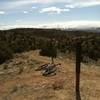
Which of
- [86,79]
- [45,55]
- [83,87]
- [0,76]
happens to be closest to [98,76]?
[86,79]

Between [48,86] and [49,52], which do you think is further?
[49,52]

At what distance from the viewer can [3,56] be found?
36562 millimetres

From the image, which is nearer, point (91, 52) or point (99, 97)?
point (99, 97)

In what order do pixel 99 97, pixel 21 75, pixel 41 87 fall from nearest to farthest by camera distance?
pixel 99 97 < pixel 41 87 < pixel 21 75

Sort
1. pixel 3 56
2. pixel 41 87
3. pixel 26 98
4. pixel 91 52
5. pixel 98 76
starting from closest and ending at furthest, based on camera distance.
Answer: pixel 26 98, pixel 41 87, pixel 98 76, pixel 3 56, pixel 91 52

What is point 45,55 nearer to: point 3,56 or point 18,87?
point 3,56

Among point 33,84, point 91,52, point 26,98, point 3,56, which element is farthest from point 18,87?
point 91,52

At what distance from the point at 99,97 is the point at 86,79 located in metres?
4.20

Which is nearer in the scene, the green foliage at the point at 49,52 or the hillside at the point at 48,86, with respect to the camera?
the hillside at the point at 48,86

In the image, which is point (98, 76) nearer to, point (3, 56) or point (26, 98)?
point (26, 98)

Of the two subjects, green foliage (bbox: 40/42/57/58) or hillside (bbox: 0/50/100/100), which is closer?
hillside (bbox: 0/50/100/100)

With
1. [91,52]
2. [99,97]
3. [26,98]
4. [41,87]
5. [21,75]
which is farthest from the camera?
[91,52]

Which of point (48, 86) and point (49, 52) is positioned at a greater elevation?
point (48, 86)

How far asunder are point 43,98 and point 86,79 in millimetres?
4483
